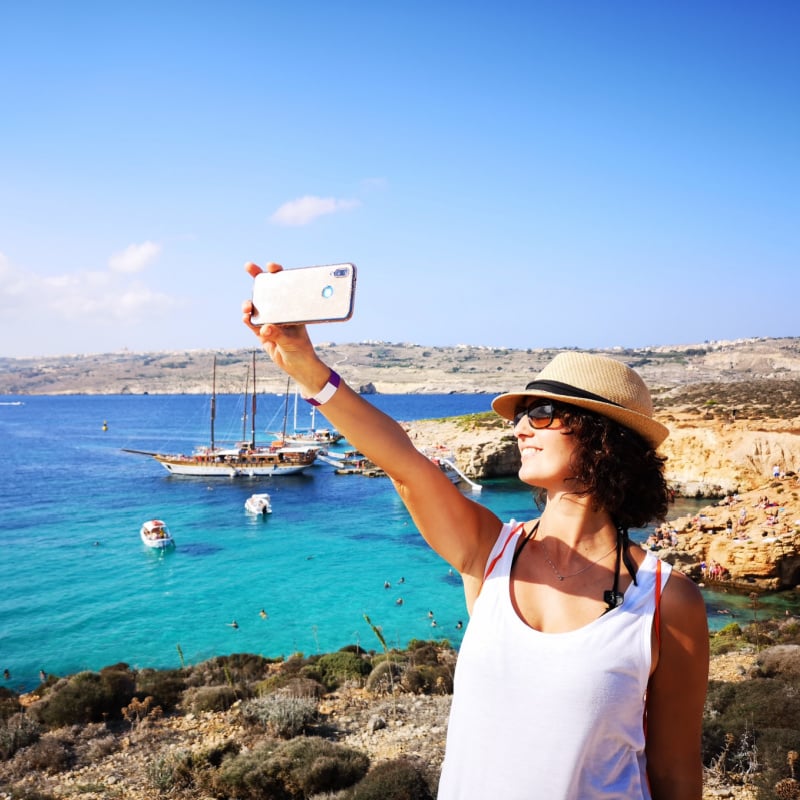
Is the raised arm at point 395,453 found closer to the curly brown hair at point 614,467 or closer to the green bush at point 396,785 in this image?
the curly brown hair at point 614,467

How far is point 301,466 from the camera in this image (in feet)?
172

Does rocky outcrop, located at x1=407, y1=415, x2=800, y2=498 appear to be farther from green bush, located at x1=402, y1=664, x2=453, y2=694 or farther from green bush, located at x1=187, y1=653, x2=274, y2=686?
green bush, located at x1=187, y1=653, x2=274, y2=686

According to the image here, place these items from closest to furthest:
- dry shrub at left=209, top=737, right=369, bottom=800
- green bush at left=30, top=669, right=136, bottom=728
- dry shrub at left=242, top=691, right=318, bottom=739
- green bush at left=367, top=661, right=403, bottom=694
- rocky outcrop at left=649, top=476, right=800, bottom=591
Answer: dry shrub at left=209, top=737, right=369, bottom=800 < dry shrub at left=242, top=691, right=318, bottom=739 < green bush at left=30, top=669, right=136, bottom=728 < green bush at left=367, top=661, right=403, bottom=694 < rocky outcrop at left=649, top=476, right=800, bottom=591

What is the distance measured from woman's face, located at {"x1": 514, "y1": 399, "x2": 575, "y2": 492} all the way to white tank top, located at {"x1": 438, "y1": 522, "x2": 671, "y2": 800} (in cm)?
A: 37

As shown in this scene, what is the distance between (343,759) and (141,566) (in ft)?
77.9

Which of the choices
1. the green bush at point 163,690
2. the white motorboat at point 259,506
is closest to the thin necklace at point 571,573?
the green bush at point 163,690

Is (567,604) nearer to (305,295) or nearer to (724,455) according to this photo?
(305,295)

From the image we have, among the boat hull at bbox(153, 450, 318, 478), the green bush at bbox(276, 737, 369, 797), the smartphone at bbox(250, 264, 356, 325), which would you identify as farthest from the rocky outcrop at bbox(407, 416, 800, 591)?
the boat hull at bbox(153, 450, 318, 478)

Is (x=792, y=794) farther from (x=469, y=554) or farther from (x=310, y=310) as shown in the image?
(x=310, y=310)

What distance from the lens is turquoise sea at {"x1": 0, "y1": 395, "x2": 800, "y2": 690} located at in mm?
19766

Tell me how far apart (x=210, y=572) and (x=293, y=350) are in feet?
91.1

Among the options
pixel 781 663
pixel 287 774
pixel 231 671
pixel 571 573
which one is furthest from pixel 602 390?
pixel 231 671

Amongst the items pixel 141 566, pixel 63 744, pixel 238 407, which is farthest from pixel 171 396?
pixel 63 744

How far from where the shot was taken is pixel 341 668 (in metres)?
12.7
